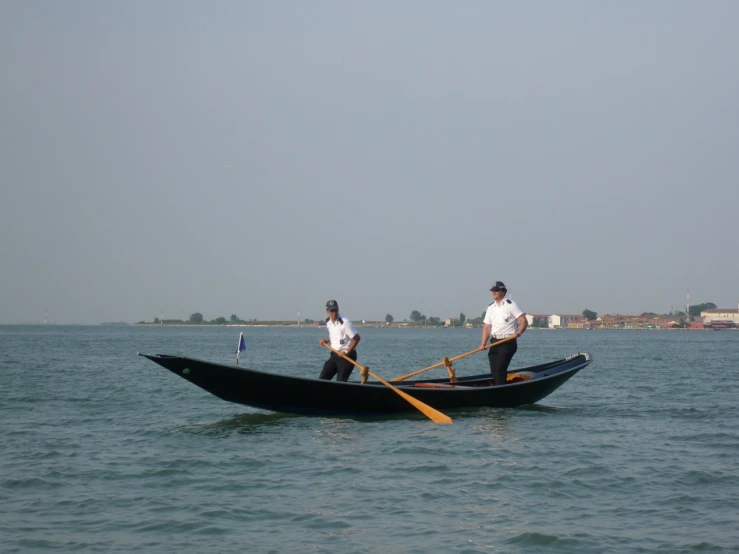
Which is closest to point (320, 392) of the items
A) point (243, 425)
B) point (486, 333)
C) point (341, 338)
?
point (341, 338)

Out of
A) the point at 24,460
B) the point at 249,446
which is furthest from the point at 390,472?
the point at 24,460

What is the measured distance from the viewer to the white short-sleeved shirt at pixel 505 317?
47.2ft

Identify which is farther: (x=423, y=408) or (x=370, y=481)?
(x=423, y=408)

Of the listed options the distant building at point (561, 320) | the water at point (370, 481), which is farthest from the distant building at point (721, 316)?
the water at point (370, 481)

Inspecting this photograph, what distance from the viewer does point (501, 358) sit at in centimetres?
1454

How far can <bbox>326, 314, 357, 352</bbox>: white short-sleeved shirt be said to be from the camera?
44.8 feet

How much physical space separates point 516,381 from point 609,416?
171 cm

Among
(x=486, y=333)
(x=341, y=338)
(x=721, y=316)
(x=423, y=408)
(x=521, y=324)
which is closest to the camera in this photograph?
(x=341, y=338)

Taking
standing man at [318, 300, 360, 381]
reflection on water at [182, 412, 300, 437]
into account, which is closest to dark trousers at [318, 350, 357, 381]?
standing man at [318, 300, 360, 381]

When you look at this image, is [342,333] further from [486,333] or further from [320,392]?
[486,333]

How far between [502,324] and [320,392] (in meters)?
3.22

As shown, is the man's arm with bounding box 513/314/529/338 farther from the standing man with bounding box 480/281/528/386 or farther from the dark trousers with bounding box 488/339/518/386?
the dark trousers with bounding box 488/339/518/386

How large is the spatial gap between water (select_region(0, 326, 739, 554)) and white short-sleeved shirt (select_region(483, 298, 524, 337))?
4.48 ft

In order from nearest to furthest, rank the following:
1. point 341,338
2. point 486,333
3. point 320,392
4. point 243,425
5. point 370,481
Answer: point 370,481 → point 320,392 → point 243,425 → point 341,338 → point 486,333
